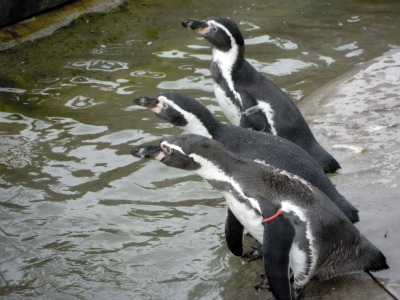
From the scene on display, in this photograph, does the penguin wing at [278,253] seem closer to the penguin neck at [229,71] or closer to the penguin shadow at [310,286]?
the penguin shadow at [310,286]

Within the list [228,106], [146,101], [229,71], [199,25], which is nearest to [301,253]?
[146,101]

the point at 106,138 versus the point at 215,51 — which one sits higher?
the point at 215,51

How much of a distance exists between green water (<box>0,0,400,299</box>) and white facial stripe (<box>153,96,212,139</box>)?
2.03ft

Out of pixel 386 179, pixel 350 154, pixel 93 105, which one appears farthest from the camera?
pixel 93 105

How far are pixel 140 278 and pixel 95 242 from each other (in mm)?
519

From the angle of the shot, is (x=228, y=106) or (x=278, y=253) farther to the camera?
(x=228, y=106)

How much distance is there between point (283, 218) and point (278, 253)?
0.52 ft

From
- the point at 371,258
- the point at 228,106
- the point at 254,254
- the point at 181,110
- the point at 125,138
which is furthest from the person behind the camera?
the point at 125,138

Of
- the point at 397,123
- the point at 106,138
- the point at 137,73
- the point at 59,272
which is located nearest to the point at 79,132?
the point at 106,138

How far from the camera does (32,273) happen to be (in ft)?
13.9

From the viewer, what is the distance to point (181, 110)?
4.48m

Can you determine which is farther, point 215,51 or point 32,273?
point 215,51

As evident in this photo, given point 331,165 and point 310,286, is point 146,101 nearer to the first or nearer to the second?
point 331,165

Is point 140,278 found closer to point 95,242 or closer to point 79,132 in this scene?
point 95,242
